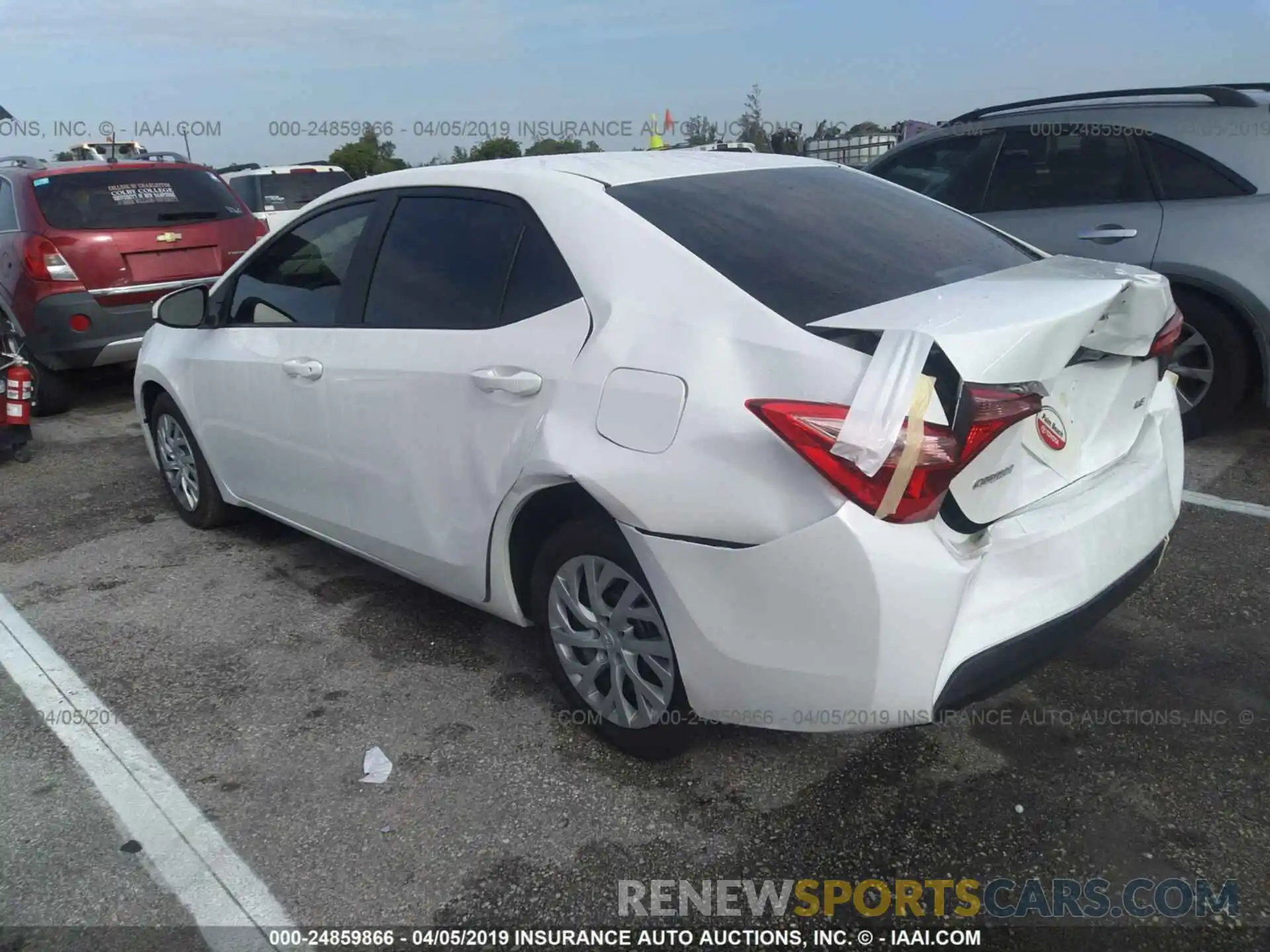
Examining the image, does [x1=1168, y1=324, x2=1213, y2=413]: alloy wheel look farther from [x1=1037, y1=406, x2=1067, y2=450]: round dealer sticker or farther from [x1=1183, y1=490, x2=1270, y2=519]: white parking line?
[x1=1037, y1=406, x2=1067, y2=450]: round dealer sticker

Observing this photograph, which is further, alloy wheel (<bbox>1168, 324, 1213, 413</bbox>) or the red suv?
the red suv

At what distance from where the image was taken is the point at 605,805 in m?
2.69

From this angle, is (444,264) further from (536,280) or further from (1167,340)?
(1167,340)

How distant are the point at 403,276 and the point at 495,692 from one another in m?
1.39

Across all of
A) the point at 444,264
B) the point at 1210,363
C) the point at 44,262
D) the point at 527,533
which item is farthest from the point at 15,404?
the point at 1210,363

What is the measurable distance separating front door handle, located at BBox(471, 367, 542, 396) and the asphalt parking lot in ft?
3.37

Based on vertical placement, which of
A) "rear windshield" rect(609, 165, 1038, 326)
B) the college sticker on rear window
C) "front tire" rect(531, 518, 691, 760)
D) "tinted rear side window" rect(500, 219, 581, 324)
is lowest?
"front tire" rect(531, 518, 691, 760)

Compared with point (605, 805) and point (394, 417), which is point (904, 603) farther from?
point (394, 417)

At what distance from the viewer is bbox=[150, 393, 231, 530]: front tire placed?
460 cm

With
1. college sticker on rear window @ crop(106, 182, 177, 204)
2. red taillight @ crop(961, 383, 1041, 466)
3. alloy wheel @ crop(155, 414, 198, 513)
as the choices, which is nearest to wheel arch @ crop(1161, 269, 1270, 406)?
red taillight @ crop(961, 383, 1041, 466)

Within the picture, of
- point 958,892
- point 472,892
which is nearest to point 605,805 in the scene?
point 472,892

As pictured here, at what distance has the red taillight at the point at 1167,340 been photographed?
2711 mm

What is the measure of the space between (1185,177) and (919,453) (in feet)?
13.0

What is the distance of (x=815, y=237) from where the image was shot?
110 inches
